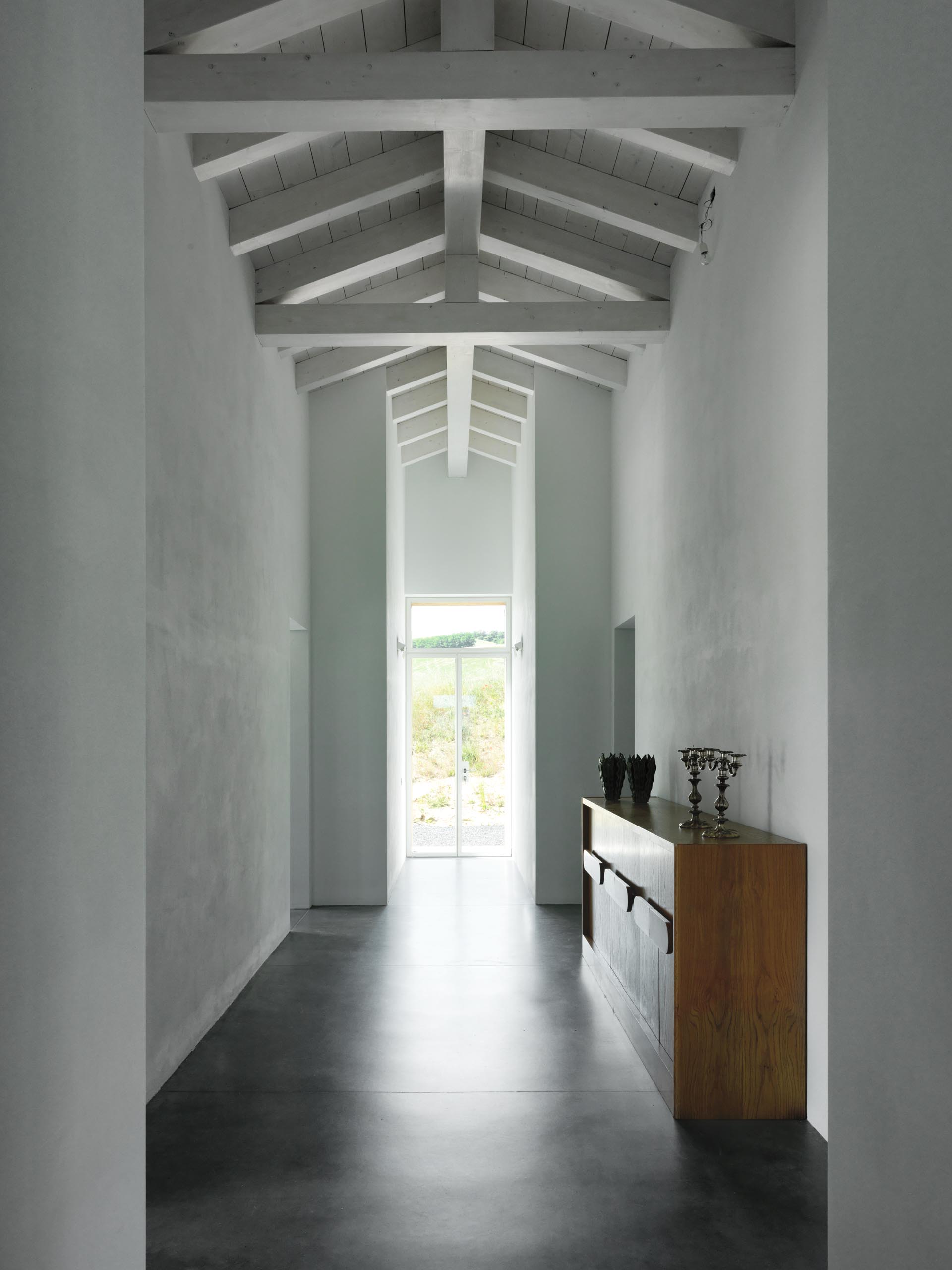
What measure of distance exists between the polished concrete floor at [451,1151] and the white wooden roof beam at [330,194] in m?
4.10

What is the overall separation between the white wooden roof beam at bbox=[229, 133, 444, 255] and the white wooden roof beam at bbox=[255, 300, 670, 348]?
74cm

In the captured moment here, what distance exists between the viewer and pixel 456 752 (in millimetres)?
11336

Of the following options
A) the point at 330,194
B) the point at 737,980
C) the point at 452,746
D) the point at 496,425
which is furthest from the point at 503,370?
the point at 737,980

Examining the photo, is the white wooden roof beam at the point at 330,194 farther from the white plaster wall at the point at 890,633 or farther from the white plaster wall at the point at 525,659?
the white plaster wall at the point at 890,633

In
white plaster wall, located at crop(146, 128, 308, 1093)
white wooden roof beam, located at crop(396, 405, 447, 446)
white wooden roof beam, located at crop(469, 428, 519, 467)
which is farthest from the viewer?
white wooden roof beam, located at crop(469, 428, 519, 467)

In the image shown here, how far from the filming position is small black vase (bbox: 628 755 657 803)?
6141 millimetres

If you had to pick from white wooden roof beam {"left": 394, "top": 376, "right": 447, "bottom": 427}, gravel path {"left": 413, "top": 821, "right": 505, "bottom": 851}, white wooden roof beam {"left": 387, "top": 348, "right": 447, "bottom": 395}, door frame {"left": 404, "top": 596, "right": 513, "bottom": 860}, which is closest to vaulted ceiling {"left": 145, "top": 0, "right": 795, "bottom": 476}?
white wooden roof beam {"left": 387, "top": 348, "right": 447, "bottom": 395}

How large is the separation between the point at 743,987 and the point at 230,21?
13.4ft

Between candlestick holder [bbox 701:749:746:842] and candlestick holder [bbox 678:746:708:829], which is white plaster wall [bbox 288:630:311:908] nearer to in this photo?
candlestick holder [bbox 678:746:708:829]

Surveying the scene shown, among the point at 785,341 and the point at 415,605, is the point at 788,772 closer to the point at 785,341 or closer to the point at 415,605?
the point at 785,341

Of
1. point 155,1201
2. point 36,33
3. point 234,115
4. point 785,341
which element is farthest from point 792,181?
point 155,1201

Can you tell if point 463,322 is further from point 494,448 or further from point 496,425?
point 494,448

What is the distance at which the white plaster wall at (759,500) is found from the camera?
143 inches

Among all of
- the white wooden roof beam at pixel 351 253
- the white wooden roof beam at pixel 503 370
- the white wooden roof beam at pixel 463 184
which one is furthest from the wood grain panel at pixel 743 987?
the white wooden roof beam at pixel 503 370
